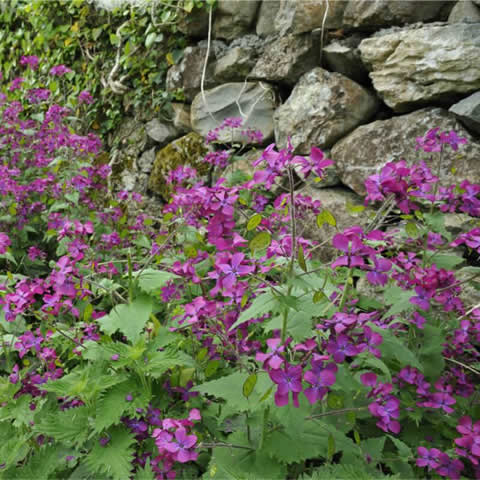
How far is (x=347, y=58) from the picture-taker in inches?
110

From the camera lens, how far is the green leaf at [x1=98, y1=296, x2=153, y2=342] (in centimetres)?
138

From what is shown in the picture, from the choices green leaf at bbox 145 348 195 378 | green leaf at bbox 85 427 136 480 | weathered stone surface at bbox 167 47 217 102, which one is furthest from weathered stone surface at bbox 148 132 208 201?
green leaf at bbox 85 427 136 480

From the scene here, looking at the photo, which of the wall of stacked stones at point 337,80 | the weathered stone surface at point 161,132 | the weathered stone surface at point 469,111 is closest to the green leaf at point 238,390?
the wall of stacked stones at point 337,80

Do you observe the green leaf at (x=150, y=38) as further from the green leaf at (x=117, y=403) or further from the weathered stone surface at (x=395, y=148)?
the green leaf at (x=117, y=403)

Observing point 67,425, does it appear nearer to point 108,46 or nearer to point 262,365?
Answer: point 262,365

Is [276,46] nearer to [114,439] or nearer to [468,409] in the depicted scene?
[468,409]

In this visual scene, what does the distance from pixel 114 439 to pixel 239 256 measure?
2.22ft

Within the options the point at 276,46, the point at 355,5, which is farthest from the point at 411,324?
the point at 276,46

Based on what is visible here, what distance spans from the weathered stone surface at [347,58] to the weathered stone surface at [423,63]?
0.30 ft

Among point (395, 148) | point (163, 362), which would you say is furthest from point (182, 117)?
point (163, 362)

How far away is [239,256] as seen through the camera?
44.9 inches

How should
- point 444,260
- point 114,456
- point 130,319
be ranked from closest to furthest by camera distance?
point 114,456
point 130,319
point 444,260

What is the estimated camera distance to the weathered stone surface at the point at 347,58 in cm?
276

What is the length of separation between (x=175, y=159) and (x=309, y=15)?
1.40 meters
